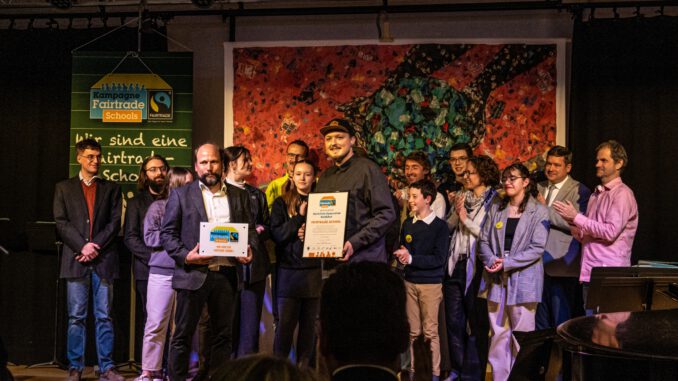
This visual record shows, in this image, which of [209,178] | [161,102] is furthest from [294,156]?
[209,178]

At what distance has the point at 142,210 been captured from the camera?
640 centimetres

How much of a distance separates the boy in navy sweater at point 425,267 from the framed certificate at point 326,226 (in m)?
0.83

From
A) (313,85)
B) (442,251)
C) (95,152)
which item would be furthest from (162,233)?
(313,85)

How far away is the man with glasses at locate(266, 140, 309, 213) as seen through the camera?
7000 mm

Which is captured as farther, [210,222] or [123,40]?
[123,40]

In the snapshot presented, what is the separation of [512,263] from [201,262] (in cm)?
217

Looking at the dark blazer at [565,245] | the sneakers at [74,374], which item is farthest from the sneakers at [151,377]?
the dark blazer at [565,245]

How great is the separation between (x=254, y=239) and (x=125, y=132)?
2.30 metres

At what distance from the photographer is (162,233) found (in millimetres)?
5488

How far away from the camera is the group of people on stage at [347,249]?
17.8ft

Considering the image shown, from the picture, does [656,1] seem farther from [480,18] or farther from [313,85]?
[313,85]

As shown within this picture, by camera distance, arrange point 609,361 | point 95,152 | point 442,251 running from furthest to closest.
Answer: point 95,152 < point 442,251 < point 609,361

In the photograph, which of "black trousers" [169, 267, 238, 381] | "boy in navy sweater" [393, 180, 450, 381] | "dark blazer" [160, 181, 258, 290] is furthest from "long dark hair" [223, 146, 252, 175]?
"boy in navy sweater" [393, 180, 450, 381]

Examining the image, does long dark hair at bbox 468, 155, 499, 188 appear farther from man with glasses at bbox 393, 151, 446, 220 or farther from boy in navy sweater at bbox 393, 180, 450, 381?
boy in navy sweater at bbox 393, 180, 450, 381
